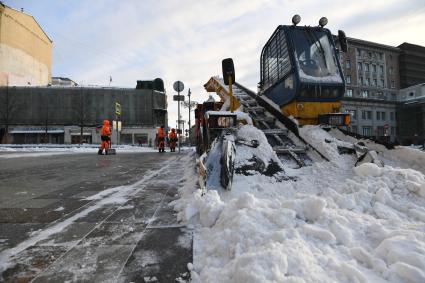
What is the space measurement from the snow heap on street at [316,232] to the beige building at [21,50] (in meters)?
52.8

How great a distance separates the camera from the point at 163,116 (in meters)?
54.4

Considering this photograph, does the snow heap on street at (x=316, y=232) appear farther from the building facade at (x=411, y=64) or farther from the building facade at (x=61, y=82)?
the building facade at (x=411, y=64)

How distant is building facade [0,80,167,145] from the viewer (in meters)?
47.7

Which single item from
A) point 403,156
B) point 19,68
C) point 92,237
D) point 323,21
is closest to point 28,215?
point 92,237

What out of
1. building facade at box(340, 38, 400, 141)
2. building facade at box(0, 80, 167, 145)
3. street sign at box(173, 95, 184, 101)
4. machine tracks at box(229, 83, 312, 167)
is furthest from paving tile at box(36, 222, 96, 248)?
building facade at box(340, 38, 400, 141)

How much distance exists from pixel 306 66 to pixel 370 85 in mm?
61780

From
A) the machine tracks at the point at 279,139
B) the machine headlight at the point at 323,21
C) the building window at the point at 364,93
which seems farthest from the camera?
the building window at the point at 364,93

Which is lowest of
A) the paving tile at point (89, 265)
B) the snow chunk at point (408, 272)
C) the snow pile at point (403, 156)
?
the paving tile at point (89, 265)

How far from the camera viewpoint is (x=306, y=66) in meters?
6.43

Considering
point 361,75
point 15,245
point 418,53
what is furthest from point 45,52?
point 418,53

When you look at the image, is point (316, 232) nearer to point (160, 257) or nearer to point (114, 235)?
point (160, 257)

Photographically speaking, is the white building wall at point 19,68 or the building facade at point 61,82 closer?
the white building wall at point 19,68

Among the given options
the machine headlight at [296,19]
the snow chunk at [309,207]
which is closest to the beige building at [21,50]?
the machine headlight at [296,19]

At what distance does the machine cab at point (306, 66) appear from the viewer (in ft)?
20.4
